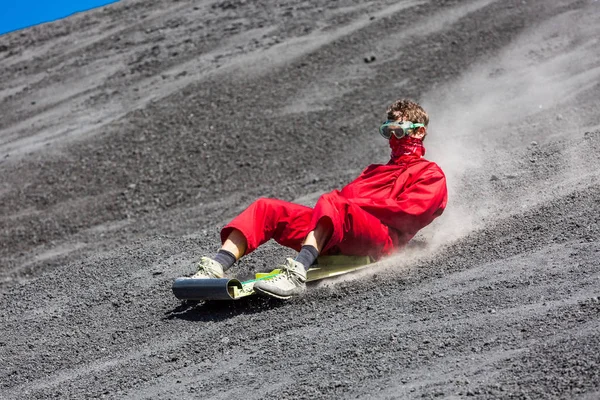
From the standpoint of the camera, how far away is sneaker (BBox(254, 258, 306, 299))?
6.13m

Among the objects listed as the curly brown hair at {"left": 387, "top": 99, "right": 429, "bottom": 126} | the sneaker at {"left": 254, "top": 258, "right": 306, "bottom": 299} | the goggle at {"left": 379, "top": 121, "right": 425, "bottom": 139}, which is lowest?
the sneaker at {"left": 254, "top": 258, "right": 306, "bottom": 299}

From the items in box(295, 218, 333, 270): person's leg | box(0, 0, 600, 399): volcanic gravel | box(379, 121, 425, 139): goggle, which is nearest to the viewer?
box(0, 0, 600, 399): volcanic gravel

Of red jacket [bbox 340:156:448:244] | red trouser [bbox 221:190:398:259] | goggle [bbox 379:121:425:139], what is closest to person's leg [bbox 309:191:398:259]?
red trouser [bbox 221:190:398:259]

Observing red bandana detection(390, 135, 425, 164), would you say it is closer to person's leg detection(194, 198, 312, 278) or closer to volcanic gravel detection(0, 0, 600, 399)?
volcanic gravel detection(0, 0, 600, 399)

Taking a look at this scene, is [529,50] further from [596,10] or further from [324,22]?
[324,22]

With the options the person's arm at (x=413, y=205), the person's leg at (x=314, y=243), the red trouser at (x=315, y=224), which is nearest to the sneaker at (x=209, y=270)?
the red trouser at (x=315, y=224)

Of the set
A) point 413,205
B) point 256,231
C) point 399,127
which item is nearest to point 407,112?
point 399,127

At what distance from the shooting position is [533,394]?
426cm

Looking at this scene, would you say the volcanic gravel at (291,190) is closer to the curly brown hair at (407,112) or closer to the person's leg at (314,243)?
the person's leg at (314,243)

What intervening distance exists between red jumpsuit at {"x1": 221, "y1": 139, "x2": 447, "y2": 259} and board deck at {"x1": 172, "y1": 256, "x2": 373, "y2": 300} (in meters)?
0.08

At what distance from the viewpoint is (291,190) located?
37.8 ft

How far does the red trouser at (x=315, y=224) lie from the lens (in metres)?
6.36

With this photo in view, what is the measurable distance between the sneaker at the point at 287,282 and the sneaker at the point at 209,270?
0.38m

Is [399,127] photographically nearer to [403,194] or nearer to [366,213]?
[403,194]
